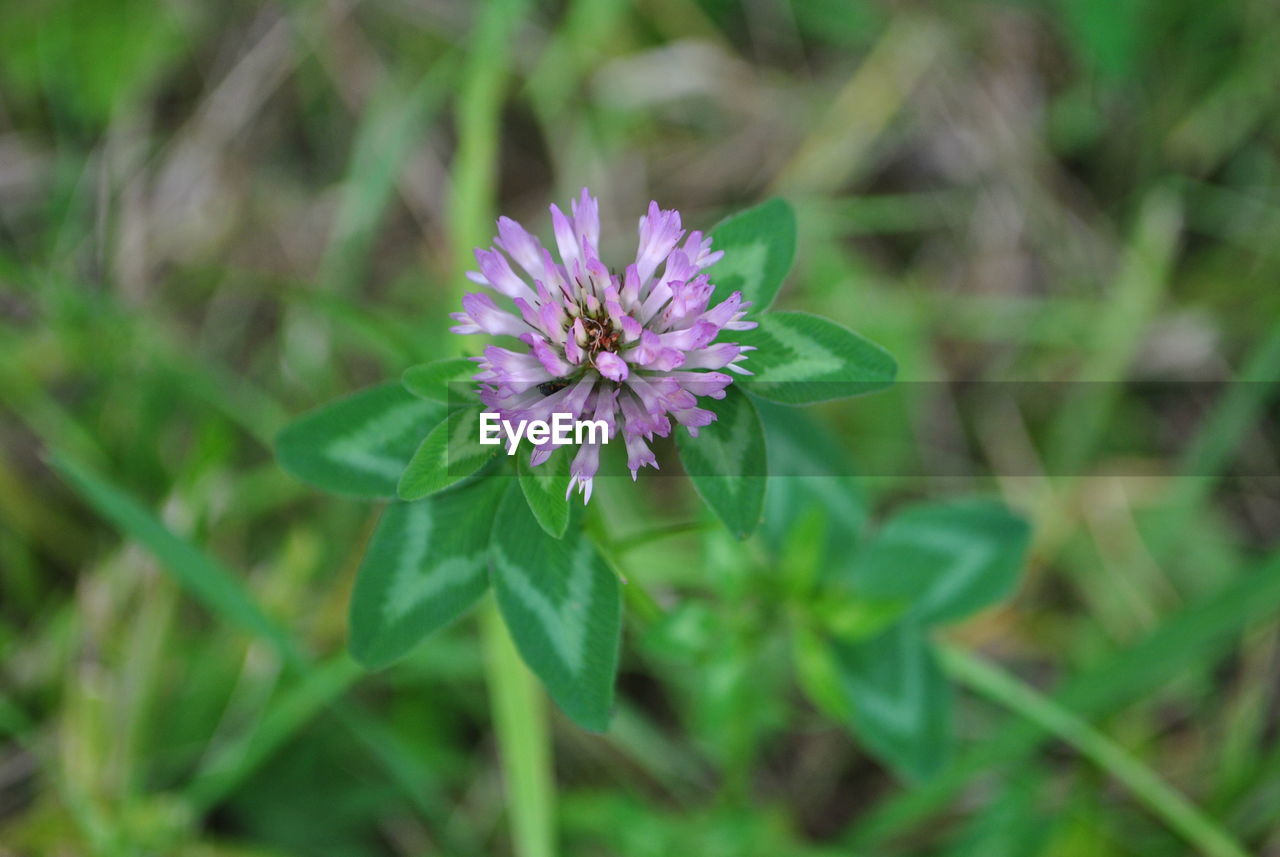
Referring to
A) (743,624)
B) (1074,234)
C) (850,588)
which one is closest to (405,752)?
(743,624)

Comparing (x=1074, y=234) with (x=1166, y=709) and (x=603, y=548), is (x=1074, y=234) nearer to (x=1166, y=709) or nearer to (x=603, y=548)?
(x=1166, y=709)

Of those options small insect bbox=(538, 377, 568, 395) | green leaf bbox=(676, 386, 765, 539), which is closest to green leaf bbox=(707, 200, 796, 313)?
green leaf bbox=(676, 386, 765, 539)

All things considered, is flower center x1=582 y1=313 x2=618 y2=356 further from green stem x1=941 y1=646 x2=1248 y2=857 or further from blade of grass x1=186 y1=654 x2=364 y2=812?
green stem x1=941 y1=646 x2=1248 y2=857

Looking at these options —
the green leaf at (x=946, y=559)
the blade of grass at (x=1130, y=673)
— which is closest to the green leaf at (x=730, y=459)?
the green leaf at (x=946, y=559)

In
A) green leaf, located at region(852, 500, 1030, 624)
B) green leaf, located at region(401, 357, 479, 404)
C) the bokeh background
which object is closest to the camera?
green leaf, located at region(401, 357, 479, 404)

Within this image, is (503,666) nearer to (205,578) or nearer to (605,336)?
(205,578)

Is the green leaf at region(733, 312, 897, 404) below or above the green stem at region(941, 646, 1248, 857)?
above

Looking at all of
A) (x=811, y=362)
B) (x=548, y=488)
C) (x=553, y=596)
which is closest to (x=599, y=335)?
(x=548, y=488)
